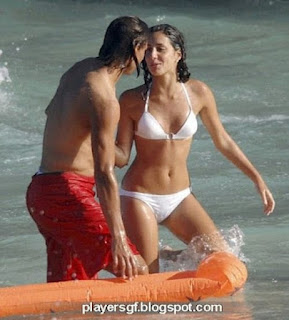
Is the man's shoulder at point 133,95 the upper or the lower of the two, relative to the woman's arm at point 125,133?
upper

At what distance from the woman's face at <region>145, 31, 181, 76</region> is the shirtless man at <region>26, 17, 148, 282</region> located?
0.49 meters

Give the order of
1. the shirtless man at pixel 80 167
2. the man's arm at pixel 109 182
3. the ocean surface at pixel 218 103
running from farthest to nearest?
the ocean surface at pixel 218 103 → the shirtless man at pixel 80 167 → the man's arm at pixel 109 182

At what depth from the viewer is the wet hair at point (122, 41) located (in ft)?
19.9

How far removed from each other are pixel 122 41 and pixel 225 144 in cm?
111

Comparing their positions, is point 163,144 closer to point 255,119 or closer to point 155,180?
point 155,180

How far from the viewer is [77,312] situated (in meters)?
6.21

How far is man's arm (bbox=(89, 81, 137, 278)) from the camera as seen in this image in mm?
5855

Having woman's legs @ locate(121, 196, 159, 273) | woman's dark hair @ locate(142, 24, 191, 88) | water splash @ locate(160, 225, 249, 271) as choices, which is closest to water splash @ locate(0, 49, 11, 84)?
water splash @ locate(160, 225, 249, 271)

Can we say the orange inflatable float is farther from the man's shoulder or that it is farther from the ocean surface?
the man's shoulder

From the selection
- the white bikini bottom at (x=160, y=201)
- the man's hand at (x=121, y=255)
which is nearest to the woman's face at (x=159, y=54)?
the white bikini bottom at (x=160, y=201)

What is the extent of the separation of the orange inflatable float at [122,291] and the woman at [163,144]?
0.39 metres

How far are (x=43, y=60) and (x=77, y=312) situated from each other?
9.30 meters

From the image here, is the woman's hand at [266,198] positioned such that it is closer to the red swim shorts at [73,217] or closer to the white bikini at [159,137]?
the white bikini at [159,137]

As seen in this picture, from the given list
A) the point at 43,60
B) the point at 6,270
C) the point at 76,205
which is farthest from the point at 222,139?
the point at 43,60
